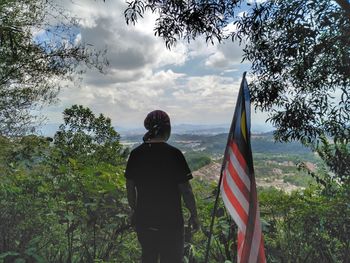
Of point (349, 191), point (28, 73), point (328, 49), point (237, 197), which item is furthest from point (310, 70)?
point (28, 73)

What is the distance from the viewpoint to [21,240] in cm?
443

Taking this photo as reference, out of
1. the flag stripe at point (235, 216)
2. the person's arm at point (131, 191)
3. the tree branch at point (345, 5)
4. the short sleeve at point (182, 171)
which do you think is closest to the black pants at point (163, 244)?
the person's arm at point (131, 191)

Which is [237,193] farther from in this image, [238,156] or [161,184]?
[161,184]

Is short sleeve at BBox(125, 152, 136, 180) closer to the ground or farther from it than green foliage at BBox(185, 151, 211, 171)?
farther from it

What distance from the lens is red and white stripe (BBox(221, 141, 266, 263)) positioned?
8.20ft

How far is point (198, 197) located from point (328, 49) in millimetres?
4074

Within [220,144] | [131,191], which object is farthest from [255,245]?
[220,144]

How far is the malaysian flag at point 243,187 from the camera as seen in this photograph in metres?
2.51

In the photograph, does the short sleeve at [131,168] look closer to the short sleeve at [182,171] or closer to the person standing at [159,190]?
the person standing at [159,190]

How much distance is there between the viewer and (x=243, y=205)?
102 inches

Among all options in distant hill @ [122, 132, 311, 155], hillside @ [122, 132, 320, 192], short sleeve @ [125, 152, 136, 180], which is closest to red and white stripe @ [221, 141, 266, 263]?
hillside @ [122, 132, 320, 192]

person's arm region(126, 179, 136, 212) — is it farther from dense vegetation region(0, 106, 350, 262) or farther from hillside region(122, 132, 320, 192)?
dense vegetation region(0, 106, 350, 262)

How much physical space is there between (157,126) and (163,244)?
3.06 ft

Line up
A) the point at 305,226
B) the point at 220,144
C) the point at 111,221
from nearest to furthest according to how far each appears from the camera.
→ 1. the point at 305,226
2. the point at 111,221
3. the point at 220,144
